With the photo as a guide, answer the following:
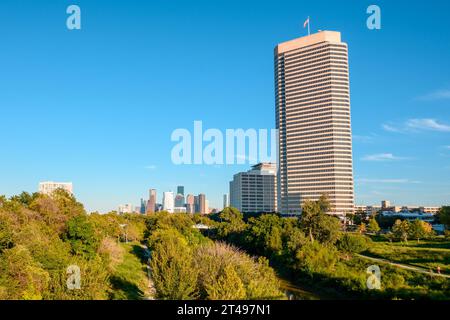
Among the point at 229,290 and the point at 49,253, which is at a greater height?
the point at 49,253

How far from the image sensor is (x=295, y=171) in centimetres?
18212

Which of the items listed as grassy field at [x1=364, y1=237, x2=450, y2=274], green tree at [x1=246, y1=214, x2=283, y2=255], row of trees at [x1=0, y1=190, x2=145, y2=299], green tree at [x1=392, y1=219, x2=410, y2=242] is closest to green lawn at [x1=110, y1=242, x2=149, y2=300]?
row of trees at [x1=0, y1=190, x2=145, y2=299]

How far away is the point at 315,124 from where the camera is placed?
179875 mm

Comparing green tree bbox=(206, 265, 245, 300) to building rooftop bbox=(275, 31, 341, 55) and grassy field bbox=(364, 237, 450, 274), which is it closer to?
grassy field bbox=(364, 237, 450, 274)

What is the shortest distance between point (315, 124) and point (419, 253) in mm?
117227

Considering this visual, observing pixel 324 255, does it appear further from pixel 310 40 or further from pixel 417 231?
pixel 310 40

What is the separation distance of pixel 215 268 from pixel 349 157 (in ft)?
479

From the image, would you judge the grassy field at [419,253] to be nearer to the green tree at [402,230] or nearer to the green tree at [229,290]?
the green tree at [402,230]

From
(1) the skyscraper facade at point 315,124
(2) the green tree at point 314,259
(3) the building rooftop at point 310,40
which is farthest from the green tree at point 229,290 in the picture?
(3) the building rooftop at point 310,40

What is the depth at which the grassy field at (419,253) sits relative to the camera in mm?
59344

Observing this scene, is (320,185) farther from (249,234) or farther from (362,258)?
(362,258)

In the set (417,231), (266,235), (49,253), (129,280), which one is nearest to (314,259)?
(266,235)

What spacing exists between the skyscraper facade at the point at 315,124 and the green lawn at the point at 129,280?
114m
